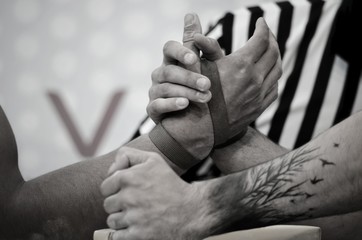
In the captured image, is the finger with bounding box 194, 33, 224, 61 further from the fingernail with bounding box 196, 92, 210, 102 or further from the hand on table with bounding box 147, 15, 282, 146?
the fingernail with bounding box 196, 92, 210, 102

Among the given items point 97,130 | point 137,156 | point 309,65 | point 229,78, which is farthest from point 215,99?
point 97,130

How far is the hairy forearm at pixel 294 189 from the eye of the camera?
3.47ft

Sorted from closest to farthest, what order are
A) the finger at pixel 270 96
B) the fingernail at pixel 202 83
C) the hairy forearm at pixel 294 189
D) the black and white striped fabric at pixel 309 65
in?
the hairy forearm at pixel 294 189, the fingernail at pixel 202 83, the finger at pixel 270 96, the black and white striped fabric at pixel 309 65

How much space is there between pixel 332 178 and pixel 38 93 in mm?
1878

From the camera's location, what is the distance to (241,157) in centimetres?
161

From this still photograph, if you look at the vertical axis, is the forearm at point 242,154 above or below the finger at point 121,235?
below

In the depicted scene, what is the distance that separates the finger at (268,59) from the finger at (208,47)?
0.11m

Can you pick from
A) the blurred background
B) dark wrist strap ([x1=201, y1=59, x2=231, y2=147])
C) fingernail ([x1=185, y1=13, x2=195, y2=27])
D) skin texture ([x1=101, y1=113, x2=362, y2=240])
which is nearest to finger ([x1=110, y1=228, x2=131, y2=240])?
skin texture ([x1=101, y1=113, x2=362, y2=240])

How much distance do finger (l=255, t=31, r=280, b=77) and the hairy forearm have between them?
1.49ft

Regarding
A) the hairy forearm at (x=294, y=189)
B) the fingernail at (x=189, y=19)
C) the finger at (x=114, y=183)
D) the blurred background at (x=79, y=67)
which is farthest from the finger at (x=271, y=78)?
the blurred background at (x=79, y=67)

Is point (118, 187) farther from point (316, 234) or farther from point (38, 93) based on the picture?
point (38, 93)

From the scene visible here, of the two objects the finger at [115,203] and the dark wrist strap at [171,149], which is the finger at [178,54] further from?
the finger at [115,203]

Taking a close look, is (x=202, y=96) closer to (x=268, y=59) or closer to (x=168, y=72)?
(x=168, y=72)

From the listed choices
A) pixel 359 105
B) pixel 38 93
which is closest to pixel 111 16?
pixel 38 93
